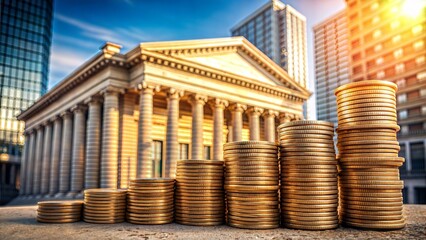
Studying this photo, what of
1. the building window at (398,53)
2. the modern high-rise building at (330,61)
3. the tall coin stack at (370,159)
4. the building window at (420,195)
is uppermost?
the modern high-rise building at (330,61)

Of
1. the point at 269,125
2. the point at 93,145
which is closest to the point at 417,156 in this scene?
the point at 269,125

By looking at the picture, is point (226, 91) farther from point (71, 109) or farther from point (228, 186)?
point (228, 186)

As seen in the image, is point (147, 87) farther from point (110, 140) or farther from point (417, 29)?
point (417, 29)

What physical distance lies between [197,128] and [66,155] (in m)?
13.5

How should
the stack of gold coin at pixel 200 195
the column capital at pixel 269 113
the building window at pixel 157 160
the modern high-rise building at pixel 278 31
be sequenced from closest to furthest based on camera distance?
the stack of gold coin at pixel 200 195
the building window at pixel 157 160
the column capital at pixel 269 113
the modern high-rise building at pixel 278 31

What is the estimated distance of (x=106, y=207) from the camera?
11.3 meters

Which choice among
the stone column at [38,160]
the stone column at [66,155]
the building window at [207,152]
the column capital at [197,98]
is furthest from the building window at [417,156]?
the stone column at [38,160]

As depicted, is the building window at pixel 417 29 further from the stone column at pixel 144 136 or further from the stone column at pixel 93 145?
the stone column at pixel 93 145

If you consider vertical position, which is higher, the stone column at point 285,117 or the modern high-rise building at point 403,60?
the modern high-rise building at point 403,60

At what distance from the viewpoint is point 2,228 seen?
405 inches

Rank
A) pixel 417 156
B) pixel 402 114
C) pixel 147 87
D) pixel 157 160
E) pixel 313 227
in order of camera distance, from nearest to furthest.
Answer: pixel 313 227
pixel 147 87
pixel 157 160
pixel 417 156
pixel 402 114

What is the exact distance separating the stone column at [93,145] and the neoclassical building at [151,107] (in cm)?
8

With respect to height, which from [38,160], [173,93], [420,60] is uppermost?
[420,60]

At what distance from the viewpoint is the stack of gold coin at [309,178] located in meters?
9.57
